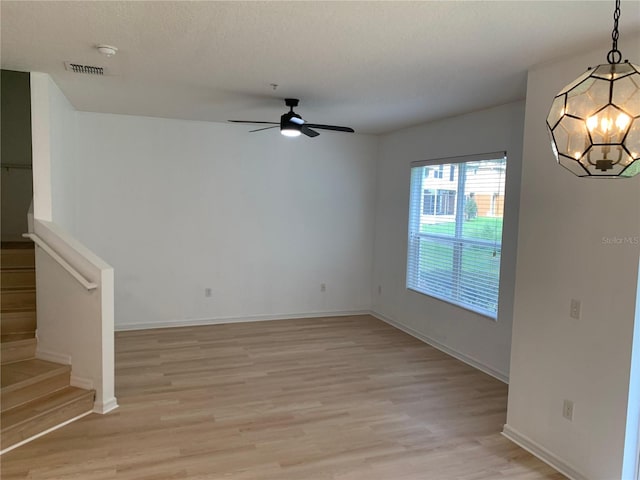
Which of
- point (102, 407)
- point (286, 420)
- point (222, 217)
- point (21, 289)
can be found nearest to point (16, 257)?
point (21, 289)

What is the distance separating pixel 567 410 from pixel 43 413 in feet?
11.7

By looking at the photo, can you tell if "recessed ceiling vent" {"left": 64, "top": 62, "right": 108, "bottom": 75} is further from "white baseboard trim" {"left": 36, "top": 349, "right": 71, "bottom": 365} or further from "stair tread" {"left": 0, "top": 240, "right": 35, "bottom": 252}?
"white baseboard trim" {"left": 36, "top": 349, "right": 71, "bottom": 365}

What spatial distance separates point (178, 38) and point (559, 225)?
2710mm

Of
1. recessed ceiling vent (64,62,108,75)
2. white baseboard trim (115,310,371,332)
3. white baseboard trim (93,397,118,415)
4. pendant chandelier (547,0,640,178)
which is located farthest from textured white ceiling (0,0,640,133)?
white baseboard trim (115,310,371,332)

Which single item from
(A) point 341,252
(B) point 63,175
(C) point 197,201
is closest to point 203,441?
(B) point 63,175

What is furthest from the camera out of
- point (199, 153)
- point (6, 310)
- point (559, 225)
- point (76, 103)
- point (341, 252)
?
point (341, 252)

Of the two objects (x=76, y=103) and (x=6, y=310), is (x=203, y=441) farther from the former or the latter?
(x=76, y=103)

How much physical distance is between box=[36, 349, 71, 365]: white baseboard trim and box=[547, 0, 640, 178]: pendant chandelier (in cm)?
378

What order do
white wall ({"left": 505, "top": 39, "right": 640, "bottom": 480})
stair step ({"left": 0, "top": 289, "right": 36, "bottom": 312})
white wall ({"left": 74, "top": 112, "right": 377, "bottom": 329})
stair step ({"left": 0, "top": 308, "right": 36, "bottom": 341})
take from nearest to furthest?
white wall ({"left": 505, "top": 39, "right": 640, "bottom": 480})
stair step ({"left": 0, "top": 308, "right": 36, "bottom": 341})
stair step ({"left": 0, "top": 289, "right": 36, "bottom": 312})
white wall ({"left": 74, "top": 112, "right": 377, "bottom": 329})

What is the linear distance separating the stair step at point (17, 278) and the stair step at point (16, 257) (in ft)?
0.38

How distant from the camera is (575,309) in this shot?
2879mm

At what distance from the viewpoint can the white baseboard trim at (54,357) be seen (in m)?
3.66

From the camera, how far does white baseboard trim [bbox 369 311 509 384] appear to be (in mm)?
4512

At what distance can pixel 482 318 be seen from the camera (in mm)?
4703
